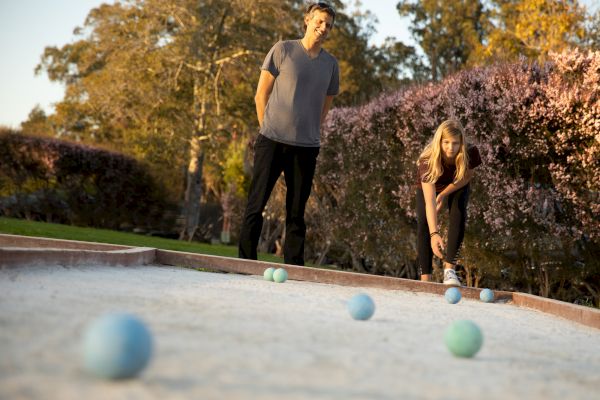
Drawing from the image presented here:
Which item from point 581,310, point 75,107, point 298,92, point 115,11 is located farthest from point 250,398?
point 75,107

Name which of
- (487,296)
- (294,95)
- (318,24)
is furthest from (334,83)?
(487,296)

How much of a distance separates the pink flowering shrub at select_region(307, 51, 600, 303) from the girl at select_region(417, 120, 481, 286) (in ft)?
4.37

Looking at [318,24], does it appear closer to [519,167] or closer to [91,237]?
[519,167]

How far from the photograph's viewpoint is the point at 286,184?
6109 mm

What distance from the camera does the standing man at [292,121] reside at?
5957mm

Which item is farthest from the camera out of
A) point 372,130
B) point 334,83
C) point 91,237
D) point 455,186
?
point 91,237

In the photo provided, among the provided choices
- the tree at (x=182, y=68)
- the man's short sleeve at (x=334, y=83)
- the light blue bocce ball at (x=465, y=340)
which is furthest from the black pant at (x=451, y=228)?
the tree at (x=182, y=68)

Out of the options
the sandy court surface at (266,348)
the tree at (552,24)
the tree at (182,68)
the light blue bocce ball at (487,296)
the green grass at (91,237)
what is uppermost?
the tree at (552,24)

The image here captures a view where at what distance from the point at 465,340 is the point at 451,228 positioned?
333 cm

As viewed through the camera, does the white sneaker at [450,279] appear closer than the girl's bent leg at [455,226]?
Yes

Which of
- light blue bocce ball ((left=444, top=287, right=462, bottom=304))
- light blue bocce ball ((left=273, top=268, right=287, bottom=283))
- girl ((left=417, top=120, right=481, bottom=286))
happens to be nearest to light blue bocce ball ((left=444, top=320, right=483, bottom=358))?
light blue bocce ball ((left=444, top=287, right=462, bottom=304))

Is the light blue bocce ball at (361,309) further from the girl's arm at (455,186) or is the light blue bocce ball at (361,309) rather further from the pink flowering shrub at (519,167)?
the pink flowering shrub at (519,167)

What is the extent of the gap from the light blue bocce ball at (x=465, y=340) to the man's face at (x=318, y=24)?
156 inches

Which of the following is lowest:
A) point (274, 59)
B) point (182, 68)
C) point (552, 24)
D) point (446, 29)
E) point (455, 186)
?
point (455, 186)
